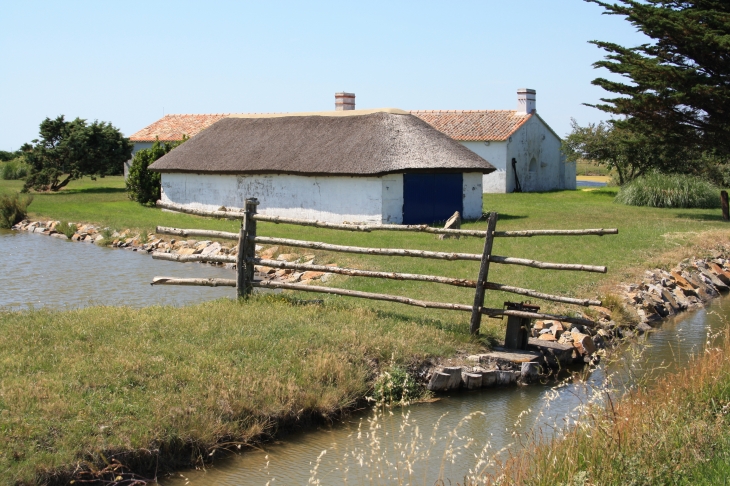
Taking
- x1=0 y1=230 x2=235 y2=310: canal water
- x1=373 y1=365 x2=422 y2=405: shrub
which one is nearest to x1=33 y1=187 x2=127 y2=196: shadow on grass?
x1=0 y1=230 x2=235 y2=310: canal water

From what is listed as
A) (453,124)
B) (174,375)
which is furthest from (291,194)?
(174,375)

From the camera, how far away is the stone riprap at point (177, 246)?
1590 centimetres

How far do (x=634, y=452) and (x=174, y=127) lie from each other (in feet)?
134

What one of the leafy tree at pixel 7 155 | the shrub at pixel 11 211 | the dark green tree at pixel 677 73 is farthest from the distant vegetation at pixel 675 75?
the leafy tree at pixel 7 155

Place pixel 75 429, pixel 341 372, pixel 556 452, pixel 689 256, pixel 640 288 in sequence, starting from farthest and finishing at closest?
1. pixel 689 256
2. pixel 640 288
3. pixel 341 372
4. pixel 75 429
5. pixel 556 452

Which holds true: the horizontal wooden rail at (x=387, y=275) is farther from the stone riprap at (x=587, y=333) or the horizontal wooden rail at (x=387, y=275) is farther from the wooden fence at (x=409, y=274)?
the stone riprap at (x=587, y=333)

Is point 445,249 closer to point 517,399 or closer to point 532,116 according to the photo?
point 517,399

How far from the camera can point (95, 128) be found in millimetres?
36844

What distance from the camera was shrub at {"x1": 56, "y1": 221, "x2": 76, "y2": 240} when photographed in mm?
23828

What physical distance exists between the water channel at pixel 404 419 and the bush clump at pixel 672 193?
15.5 m

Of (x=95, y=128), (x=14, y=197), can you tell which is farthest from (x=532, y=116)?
(x=14, y=197)

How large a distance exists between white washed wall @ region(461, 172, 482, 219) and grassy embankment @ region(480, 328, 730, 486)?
19.1 m

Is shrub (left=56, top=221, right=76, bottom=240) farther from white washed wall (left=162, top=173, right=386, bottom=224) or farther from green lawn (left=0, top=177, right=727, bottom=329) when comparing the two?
white washed wall (left=162, top=173, right=386, bottom=224)

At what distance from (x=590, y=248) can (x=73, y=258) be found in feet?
39.7
